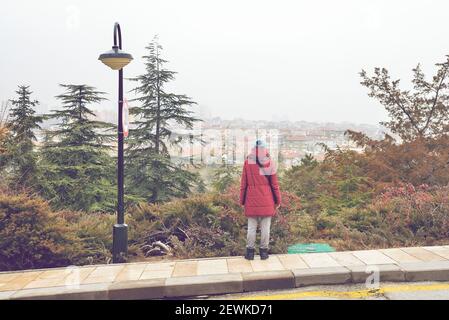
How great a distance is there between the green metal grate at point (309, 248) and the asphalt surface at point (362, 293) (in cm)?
145

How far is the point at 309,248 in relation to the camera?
671 centimetres

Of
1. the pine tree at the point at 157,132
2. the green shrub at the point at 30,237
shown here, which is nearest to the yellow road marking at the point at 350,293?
the green shrub at the point at 30,237

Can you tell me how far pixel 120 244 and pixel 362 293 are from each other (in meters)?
3.87

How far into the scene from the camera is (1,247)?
615 centimetres

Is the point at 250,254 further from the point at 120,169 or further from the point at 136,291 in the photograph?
the point at 120,169

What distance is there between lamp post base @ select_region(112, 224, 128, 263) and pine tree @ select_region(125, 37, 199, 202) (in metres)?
11.3

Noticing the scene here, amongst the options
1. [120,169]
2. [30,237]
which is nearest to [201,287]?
[120,169]

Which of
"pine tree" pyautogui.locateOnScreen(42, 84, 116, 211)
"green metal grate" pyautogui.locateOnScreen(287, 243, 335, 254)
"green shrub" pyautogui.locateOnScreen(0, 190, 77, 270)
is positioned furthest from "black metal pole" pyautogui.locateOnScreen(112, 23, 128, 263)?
"pine tree" pyautogui.locateOnScreen(42, 84, 116, 211)

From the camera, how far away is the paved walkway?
198 inches

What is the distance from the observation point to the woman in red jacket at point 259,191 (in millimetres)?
6176

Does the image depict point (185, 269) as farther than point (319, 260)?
No

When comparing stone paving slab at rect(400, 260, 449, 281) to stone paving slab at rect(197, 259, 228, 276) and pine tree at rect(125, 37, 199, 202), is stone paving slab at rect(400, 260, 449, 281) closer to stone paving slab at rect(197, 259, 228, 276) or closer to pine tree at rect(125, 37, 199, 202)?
stone paving slab at rect(197, 259, 228, 276)

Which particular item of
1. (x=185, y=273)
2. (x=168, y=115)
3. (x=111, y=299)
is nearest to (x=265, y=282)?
(x=185, y=273)
